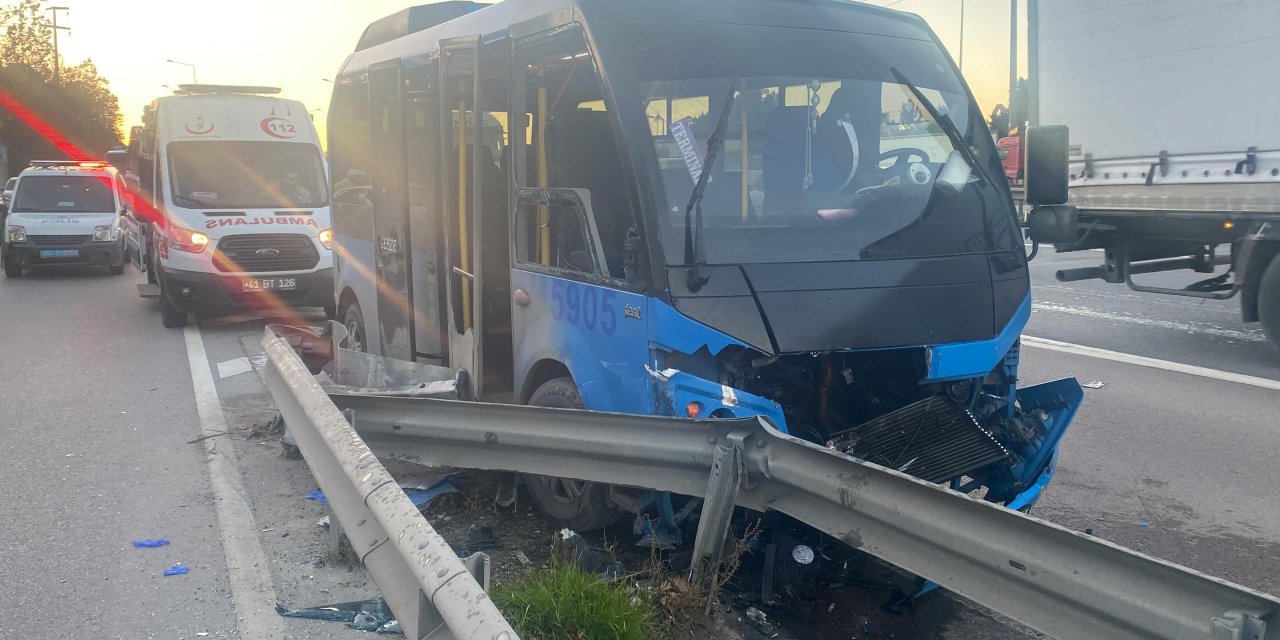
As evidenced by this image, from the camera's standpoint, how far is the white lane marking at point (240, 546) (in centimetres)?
426

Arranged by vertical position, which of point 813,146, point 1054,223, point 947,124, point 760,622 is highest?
point 947,124

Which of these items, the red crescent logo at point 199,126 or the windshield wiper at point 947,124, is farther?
the red crescent logo at point 199,126

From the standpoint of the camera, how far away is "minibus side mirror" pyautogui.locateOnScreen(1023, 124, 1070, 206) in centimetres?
498

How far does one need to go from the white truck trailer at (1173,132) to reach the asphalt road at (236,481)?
2.74 feet

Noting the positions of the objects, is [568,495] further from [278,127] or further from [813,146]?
[278,127]

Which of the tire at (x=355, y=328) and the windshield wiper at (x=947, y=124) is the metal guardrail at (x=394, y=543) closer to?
the windshield wiper at (x=947, y=124)

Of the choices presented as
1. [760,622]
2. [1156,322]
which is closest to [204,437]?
[760,622]

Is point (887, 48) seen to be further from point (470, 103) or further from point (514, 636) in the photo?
point (514, 636)

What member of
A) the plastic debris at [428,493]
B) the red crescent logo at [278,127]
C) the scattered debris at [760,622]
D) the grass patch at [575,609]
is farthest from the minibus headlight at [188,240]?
the scattered debris at [760,622]

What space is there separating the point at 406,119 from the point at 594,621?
390 centimetres

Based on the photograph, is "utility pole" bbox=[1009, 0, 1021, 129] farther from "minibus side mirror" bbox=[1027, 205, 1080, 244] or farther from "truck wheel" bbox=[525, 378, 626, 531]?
"truck wheel" bbox=[525, 378, 626, 531]

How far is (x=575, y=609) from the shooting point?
3.87 m

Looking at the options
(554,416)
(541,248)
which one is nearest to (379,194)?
(541,248)

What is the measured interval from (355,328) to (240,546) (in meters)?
3.47
